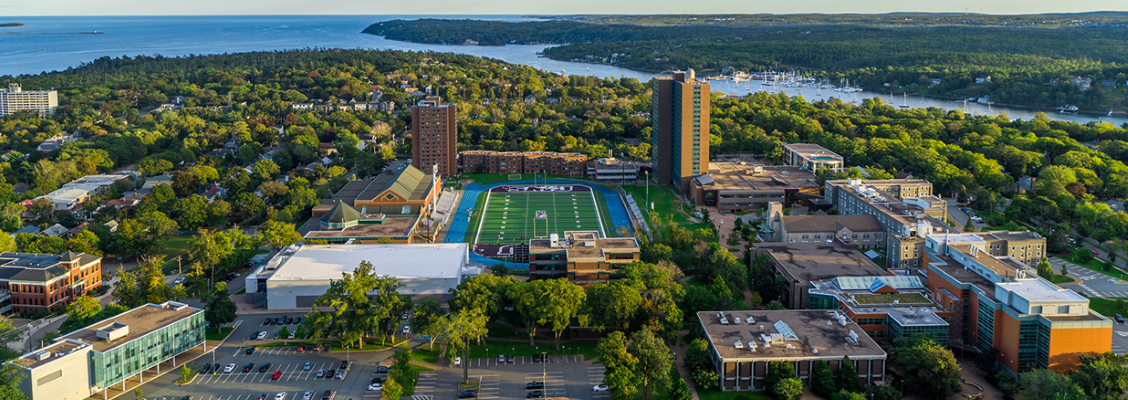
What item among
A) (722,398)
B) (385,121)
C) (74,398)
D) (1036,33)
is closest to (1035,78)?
(1036,33)

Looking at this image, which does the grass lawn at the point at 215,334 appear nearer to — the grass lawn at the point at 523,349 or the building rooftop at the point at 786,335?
the grass lawn at the point at 523,349

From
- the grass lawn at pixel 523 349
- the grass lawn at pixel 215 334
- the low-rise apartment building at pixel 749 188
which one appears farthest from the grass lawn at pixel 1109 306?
the grass lawn at pixel 215 334

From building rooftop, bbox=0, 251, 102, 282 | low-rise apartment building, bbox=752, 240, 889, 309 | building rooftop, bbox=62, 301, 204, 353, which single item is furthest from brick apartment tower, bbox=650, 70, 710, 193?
building rooftop, bbox=0, 251, 102, 282

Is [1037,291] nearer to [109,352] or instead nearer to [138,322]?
[109,352]

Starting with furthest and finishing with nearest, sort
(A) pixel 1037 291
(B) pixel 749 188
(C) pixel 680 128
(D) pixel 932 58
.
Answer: (D) pixel 932 58 → (C) pixel 680 128 → (B) pixel 749 188 → (A) pixel 1037 291

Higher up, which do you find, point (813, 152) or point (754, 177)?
point (813, 152)

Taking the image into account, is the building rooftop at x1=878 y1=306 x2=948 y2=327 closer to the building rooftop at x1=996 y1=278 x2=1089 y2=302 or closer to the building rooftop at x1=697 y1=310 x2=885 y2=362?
the building rooftop at x1=697 y1=310 x2=885 y2=362

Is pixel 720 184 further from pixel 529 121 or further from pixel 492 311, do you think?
pixel 529 121

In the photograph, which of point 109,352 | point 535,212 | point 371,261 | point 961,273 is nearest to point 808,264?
point 961,273
